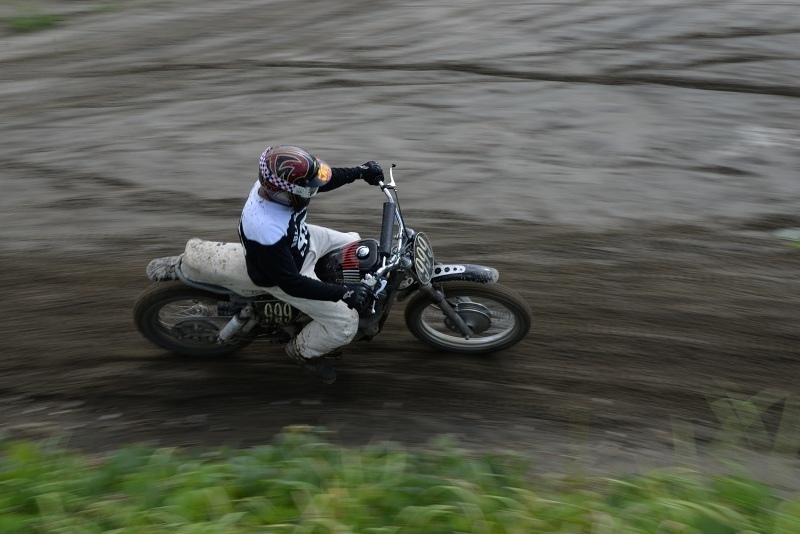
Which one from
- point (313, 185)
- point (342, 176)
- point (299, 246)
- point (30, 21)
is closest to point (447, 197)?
point (342, 176)

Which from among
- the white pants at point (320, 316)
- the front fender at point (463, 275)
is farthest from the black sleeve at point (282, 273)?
the front fender at point (463, 275)

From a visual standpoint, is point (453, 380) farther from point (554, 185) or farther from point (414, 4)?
point (414, 4)

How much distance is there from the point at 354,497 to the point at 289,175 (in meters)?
2.21

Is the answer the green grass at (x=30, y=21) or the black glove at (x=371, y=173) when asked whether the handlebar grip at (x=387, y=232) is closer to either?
the black glove at (x=371, y=173)


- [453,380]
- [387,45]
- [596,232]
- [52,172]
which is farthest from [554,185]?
[52,172]

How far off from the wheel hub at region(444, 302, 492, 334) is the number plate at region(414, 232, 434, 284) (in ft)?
1.79

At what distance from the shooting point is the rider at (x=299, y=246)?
5195mm

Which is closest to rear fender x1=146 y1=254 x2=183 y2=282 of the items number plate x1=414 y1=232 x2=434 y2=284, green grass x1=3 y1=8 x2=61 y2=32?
number plate x1=414 y1=232 x2=434 y2=284

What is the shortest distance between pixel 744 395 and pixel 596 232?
262cm

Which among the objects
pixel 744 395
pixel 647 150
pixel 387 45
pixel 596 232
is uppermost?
pixel 387 45

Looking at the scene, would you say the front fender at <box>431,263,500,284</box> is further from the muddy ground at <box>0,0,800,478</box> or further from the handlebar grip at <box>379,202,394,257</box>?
the muddy ground at <box>0,0,800,478</box>

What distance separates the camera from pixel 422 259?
18.9 feet

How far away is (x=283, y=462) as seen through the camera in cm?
491

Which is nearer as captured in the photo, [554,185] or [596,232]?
[596,232]
